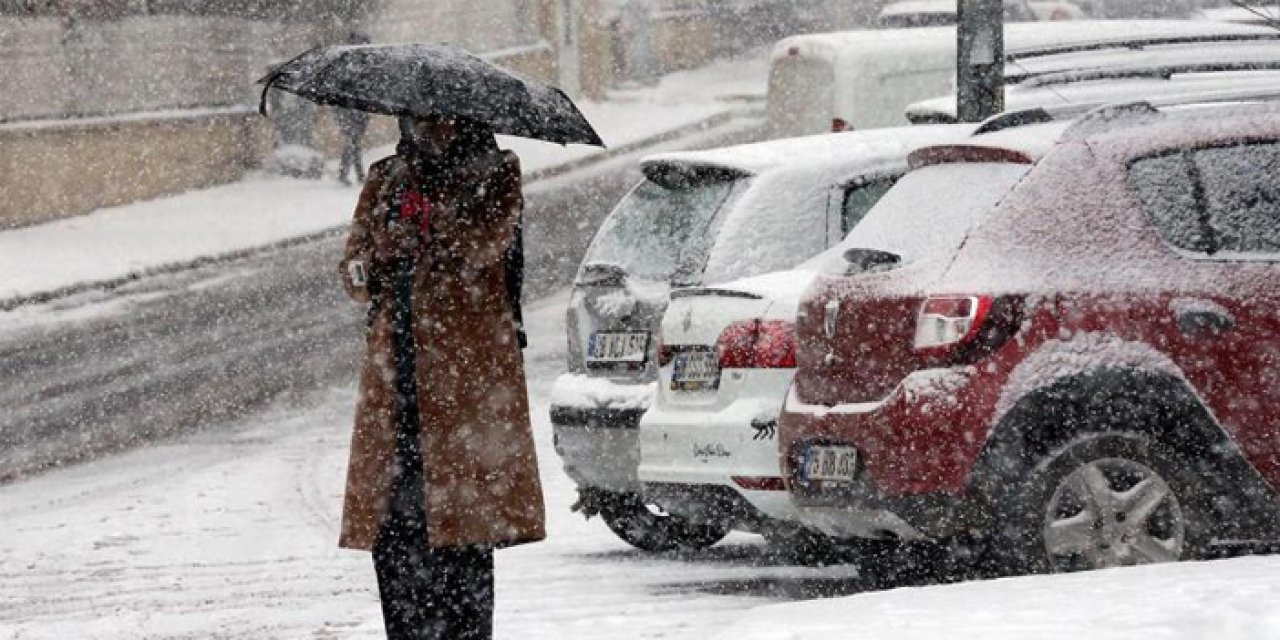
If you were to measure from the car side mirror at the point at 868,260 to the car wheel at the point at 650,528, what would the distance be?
243 cm

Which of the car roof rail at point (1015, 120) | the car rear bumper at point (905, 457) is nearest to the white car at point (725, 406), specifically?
the car roof rail at point (1015, 120)

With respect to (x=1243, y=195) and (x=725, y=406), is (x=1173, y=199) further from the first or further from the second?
(x=725, y=406)

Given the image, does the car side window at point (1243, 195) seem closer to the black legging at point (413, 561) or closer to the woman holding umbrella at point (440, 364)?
the woman holding umbrella at point (440, 364)

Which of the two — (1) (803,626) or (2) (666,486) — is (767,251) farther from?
(1) (803,626)

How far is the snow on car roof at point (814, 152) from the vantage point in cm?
993

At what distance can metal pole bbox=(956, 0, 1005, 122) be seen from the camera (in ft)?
44.4

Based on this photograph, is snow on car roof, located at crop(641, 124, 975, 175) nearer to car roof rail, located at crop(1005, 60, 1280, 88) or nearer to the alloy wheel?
the alloy wheel

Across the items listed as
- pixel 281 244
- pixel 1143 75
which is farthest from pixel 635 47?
pixel 1143 75

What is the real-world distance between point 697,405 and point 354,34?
1950 cm

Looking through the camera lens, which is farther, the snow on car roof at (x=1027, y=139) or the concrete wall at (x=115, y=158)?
the concrete wall at (x=115, y=158)

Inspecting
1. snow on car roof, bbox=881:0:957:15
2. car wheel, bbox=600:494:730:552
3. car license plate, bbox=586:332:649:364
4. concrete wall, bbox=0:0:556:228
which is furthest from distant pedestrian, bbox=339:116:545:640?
snow on car roof, bbox=881:0:957:15

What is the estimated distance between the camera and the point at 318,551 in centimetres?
1065

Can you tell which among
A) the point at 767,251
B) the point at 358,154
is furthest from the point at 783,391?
the point at 358,154

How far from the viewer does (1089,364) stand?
7.67 meters
